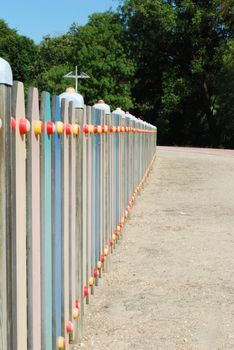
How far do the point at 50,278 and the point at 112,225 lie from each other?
11.0 ft

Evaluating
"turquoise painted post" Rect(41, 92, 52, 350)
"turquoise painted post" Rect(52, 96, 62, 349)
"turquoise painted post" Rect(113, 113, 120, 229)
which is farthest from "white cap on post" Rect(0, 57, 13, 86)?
"turquoise painted post" Rect(113, 113, 120, 229)

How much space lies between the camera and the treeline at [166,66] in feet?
155

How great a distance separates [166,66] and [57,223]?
160ft

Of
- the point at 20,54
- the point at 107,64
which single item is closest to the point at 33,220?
the point at 107,64

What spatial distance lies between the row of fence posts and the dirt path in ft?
0.84

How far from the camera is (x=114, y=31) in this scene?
174ft

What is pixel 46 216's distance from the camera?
116 inches

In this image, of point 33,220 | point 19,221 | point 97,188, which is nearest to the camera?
point 19,221

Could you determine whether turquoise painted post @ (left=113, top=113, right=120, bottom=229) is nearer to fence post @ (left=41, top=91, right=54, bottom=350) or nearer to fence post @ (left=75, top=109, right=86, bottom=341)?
fence post @ (left=75, top=109, right=86, bottom=341)

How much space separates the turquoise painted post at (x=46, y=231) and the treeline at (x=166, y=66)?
4147 cm

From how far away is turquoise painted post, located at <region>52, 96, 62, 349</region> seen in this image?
10.1 feet

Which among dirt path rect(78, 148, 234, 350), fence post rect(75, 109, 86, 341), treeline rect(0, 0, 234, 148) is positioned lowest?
dirt path rect(78, 148, 234, 350)

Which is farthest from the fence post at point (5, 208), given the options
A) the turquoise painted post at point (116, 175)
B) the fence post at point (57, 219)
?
the turquoise painted post at point (116, 175)

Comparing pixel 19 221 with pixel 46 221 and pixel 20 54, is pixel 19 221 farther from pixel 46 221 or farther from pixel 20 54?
pixel 20 54
